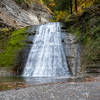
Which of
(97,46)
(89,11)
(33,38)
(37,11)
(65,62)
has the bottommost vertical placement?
(65,62)

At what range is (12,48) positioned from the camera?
18.4m

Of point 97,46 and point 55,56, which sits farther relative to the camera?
point 55,56

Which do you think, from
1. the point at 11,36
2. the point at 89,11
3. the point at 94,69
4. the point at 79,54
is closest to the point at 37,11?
the point at 11,36

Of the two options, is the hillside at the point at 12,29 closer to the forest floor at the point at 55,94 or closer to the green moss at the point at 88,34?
the green moss at the point at 88,34

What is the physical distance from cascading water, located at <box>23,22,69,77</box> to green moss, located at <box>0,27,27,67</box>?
1663 mm

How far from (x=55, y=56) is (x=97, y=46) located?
468 cm

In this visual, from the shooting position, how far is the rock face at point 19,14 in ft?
80.7

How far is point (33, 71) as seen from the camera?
1534 centimetres

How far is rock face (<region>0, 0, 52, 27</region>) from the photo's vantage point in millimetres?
24589

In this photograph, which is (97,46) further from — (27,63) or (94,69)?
(27,63)

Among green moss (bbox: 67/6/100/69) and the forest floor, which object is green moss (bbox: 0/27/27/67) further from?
the forest floor

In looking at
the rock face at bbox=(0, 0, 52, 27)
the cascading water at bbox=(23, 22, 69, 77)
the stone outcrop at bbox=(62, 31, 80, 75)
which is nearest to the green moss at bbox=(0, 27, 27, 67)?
the cascading water at bbox=(23, 22, 69, 77)

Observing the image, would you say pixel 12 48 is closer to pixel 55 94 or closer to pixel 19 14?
pixel 19 14

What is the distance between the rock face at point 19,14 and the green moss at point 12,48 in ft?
12.8
